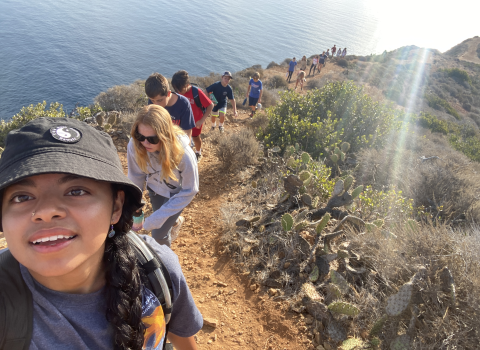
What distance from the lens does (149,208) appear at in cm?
505

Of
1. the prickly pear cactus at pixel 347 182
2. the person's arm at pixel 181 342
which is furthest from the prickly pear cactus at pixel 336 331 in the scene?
the prickly pear cactus at pixel 347 182

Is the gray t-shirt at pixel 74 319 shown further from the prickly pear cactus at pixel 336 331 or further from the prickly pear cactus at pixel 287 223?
the prickly pear cactus at pixel 287 223

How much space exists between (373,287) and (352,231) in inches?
30.7

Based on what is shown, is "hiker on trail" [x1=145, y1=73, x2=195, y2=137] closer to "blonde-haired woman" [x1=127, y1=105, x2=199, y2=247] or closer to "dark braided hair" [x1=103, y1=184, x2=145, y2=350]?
"blonde-haired woman" [x1=127, y1=105, x2=199, y2=247]

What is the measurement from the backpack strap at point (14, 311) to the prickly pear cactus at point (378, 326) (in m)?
2.85

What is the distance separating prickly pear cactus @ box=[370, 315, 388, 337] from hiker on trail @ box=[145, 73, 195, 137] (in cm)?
348

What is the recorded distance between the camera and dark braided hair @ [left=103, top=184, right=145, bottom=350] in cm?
103

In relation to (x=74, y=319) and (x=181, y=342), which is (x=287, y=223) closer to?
(x=181, y=342)

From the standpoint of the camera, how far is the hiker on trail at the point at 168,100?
12.0ft

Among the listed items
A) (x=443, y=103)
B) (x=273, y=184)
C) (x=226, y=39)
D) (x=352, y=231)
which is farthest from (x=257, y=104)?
(x=226, y=39)

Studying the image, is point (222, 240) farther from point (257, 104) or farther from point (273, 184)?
point (257, 104)

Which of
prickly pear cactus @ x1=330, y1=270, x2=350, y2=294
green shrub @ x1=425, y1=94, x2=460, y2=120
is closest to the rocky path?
prickly pear cactus @ x1=330, y1=270, x2=350, y2=294

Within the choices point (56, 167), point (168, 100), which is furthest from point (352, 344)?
point (168, 100)

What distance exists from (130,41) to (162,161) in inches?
1752
